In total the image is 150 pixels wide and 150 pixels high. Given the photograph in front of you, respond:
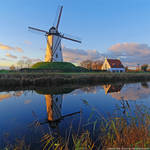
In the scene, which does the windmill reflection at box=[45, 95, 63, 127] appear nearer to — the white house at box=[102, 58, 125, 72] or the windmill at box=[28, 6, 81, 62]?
the windmill at box=[28, 6, 81, 62]

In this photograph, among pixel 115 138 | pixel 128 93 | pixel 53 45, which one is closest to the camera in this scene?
pixel 115 138

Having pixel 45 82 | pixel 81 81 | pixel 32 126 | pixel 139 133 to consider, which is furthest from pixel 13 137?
pixel 81 81

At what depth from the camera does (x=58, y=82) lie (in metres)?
14.3

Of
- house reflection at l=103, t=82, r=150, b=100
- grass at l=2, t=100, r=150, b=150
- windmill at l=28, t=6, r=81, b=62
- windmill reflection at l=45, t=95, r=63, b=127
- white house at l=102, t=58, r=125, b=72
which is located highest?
windmill at l=28, t=6, r=81, b=62

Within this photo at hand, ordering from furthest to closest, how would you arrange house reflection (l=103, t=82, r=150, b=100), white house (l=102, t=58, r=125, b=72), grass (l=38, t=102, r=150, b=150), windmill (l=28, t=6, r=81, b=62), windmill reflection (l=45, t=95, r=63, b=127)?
white house (l=102, t=58, r=125, b=72) → windmill (l=28, t=6, r=81, b=62) → house reflection (l=103, t=82, r=150, b=100) → windmill reflection (l=45, t=95, r=63, b=127) → grass (l=38, t=102, r=150, b=150)

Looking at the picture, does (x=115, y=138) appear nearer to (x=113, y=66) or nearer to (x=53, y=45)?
(x=53, y=45)

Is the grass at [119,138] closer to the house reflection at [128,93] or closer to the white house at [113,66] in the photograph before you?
the house reflection at [128,93]

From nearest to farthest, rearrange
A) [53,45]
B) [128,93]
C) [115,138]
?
[115,138]
[128,93]
[53,45]

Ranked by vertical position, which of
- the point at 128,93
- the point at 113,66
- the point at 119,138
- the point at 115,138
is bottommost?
the point at 128,93

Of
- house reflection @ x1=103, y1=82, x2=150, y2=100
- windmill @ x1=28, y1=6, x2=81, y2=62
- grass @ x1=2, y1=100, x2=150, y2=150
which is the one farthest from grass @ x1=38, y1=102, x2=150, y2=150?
windmill @ x1=28, y1=6, x2=81, y2=62

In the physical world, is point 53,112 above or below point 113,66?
below

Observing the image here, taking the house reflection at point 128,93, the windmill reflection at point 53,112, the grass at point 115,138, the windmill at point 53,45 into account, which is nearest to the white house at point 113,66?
the windmill at point 53,45

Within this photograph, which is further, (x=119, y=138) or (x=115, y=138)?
(x=115, y=138)

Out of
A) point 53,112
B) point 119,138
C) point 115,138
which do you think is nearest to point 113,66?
point 53,112
